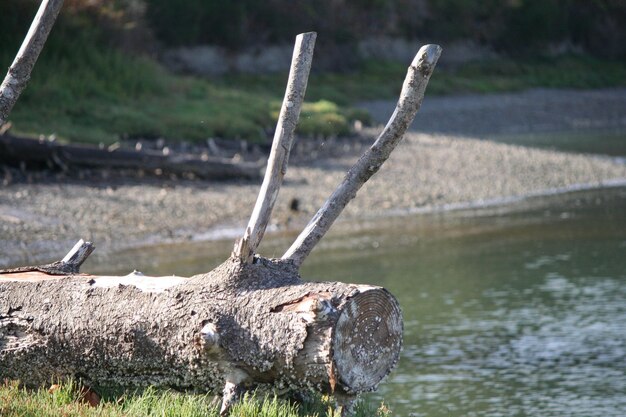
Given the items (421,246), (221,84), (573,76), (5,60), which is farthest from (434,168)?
(573,76)

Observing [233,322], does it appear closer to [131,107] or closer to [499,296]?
[499,296]

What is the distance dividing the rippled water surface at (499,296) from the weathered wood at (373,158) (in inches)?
117

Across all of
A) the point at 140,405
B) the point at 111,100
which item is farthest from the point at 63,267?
the point at 111,100

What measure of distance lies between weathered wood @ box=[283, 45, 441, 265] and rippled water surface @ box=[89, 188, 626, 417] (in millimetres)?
2974

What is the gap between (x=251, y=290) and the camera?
5016 millimetres

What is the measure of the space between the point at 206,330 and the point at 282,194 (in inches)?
542

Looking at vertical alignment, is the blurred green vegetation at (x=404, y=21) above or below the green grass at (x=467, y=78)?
above

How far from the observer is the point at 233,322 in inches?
194

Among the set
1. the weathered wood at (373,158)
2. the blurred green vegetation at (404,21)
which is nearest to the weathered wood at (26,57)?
the weathered wood at (373,158)

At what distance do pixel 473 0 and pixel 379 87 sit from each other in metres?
13.0

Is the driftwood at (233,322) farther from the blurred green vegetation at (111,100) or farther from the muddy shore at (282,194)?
the blurred green vegetation at (111,100)

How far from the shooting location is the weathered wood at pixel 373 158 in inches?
A: 219

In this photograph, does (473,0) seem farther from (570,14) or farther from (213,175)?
(213,175)

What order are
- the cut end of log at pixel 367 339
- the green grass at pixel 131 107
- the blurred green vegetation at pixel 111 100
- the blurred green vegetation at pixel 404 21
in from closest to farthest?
1. the cut end of log at pixel 367 339
2. the green grass at pixel 131 107
3. the blurred green vegetation at pixel 111 100
4. the blurred green vegetation at pixel 404 21
